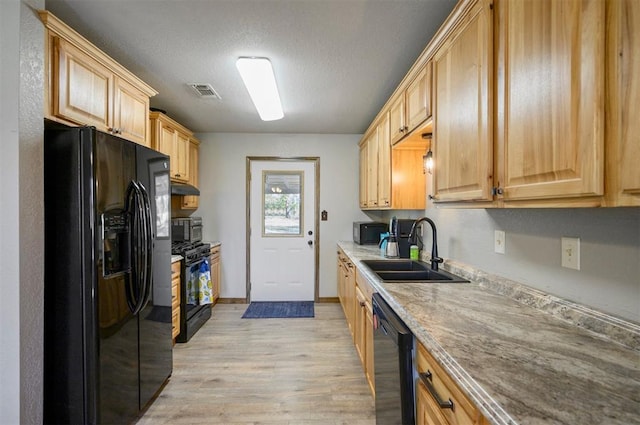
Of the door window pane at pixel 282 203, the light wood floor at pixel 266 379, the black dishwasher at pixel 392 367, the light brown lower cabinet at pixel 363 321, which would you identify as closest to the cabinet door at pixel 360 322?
the light brown lower cabinet at pixel 363 321

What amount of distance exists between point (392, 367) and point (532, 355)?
2.06 feet

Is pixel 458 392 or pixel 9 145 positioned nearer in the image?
pixel 458 392

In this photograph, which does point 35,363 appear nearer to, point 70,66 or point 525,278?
point 70,66

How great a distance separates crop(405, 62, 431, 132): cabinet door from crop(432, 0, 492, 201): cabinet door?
9cm

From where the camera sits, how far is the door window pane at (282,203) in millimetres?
4391

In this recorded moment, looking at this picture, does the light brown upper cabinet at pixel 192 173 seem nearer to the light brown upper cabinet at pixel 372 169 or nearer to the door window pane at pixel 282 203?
the door window pane at pixel 282 203

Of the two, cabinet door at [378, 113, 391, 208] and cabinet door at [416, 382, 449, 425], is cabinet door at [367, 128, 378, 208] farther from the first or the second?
cabinet door at [416, 382, 449, 425]

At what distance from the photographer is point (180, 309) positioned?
2.99 metres

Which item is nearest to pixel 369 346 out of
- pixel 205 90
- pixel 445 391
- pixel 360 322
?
pixel 360 322

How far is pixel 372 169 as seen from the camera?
135 inches

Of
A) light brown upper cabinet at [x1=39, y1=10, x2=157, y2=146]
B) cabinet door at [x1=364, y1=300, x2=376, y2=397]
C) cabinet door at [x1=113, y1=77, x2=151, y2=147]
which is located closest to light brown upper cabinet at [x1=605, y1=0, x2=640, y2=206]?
cabinet door at [x1=364, y1=300, x2=376, y2=397]

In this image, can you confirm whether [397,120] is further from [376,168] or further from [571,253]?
[571,253]

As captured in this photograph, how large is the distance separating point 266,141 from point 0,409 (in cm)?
357

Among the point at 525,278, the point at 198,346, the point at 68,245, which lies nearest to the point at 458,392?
the point at 525,278
